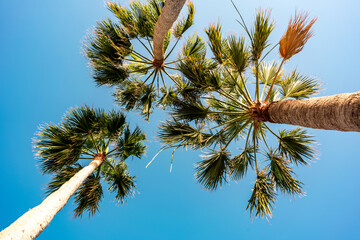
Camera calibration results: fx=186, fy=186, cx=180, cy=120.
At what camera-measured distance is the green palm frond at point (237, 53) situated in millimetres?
3932

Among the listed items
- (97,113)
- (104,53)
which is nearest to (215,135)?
(97,113)

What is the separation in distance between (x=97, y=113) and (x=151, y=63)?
7.25 ft

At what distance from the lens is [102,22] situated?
4941 millimetres

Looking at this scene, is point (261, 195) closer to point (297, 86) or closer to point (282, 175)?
point (282, 175)

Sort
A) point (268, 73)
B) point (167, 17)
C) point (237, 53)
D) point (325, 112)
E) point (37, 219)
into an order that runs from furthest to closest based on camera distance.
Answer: point (268, 73)
point (237, 53)
point (167, 17)
point (37, 219)
point (325, 112)

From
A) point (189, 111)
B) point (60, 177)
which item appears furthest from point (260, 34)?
point (60, 177)

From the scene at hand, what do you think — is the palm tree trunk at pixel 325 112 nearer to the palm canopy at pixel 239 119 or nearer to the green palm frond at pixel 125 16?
the palm canopy at pixel 239 119

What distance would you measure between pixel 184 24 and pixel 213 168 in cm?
411

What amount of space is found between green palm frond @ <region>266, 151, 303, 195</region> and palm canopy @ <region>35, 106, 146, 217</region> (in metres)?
3.86

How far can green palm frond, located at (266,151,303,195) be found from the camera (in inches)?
175

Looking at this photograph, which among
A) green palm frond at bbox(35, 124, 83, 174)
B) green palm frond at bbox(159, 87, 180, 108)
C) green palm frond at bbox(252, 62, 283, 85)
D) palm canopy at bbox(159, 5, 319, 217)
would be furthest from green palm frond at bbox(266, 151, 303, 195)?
green palm frond at bbox(35, 124, 83, 174)

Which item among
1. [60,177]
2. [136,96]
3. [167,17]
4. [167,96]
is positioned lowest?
[60,177]

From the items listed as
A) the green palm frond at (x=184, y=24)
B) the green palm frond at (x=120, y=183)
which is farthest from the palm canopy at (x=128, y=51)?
the green palm frond at (x=120, y=183)

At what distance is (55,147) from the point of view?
187 inches
